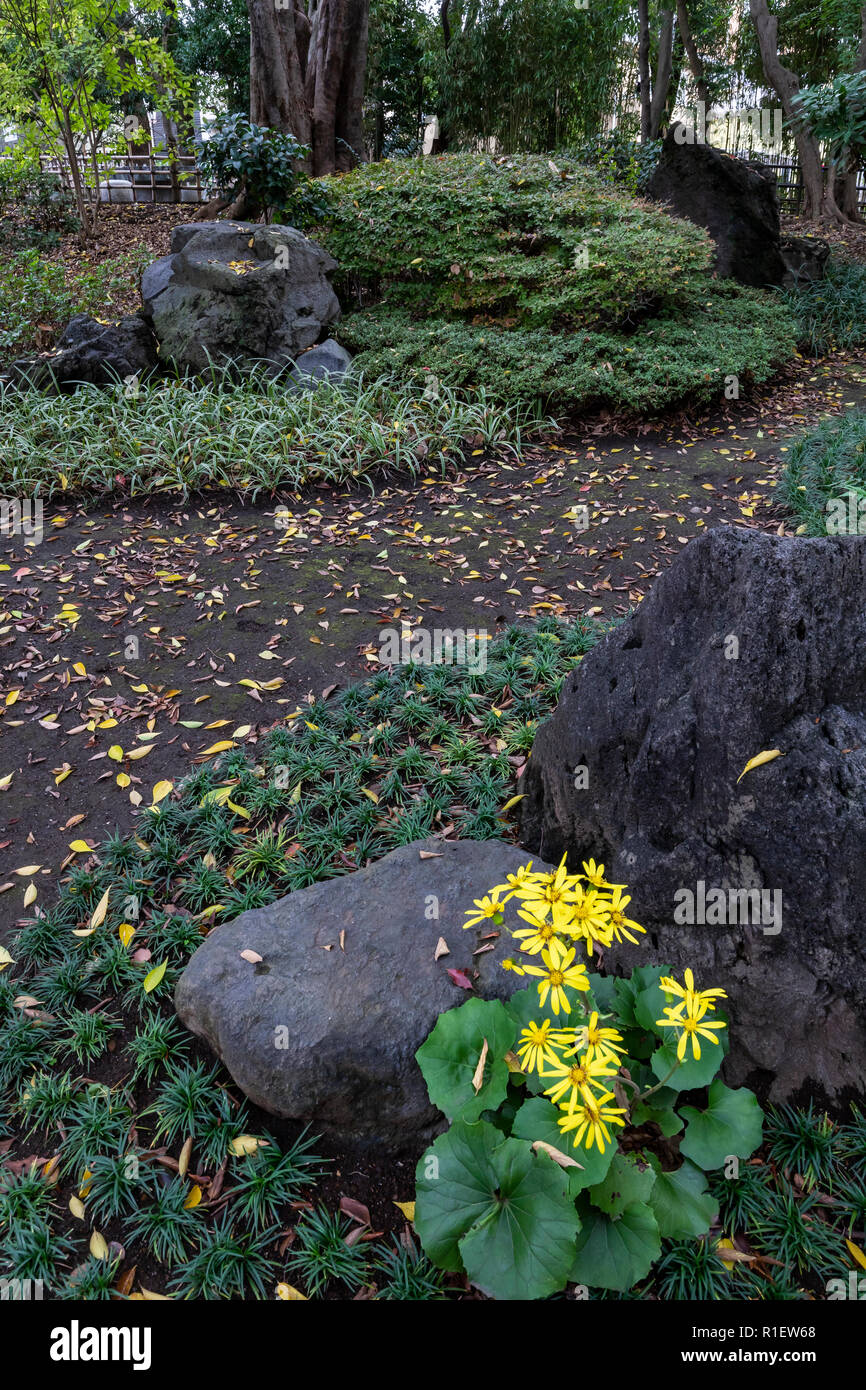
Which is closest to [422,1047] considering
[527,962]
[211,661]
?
[527,962]

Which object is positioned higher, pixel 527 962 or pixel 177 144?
pixel 177 144

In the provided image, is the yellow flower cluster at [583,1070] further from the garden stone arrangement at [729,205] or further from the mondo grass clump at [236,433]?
the garden stone arrangement at [729,205]

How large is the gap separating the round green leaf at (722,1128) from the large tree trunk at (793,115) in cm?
1294

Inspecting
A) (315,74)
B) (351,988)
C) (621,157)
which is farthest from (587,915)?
(621,157)

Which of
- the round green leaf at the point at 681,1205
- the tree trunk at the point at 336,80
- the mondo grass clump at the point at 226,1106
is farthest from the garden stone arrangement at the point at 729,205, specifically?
the round green leaf at the point at 681,1205

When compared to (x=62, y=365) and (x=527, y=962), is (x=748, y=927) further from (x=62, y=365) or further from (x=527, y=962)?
(x=62, y=365)

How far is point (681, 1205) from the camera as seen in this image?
1736mm

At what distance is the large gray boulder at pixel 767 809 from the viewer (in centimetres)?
187

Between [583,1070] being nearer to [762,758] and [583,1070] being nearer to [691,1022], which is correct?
[691,1022]

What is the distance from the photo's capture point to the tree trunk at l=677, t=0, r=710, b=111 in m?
13.4

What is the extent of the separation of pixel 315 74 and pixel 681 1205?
11.8 m

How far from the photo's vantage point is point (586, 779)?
2336 mm

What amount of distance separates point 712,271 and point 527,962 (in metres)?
8.50

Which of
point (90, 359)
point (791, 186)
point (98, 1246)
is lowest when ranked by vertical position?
point (98, 1246)
